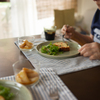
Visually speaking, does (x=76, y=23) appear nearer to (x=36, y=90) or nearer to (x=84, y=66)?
(x=84, y=66)

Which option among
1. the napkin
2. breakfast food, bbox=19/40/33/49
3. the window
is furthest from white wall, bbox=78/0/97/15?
the napkin

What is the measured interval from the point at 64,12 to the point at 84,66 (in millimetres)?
2551

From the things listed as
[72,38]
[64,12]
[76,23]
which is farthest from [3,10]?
[72,38]

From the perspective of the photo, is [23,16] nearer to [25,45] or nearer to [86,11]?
[86,11]

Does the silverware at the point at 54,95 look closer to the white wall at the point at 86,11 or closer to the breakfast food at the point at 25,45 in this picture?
the breakfast food at the point at 25,45

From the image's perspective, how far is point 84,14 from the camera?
3561 millimetres

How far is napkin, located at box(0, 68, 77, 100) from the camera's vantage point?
60cm

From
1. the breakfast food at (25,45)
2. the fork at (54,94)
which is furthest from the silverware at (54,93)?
the breakfast food at (25,45)

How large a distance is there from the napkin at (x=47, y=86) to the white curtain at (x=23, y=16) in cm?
253

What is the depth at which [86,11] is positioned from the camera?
3471 millimetres

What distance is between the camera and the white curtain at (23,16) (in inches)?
120

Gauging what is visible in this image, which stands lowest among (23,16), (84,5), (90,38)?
(90,38)

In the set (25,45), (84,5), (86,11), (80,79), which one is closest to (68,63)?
(80,79)

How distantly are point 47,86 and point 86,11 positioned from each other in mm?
3145
